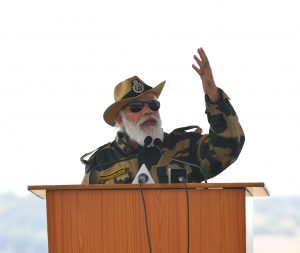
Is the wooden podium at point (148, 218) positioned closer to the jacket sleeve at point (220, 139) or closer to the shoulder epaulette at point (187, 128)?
the jacket sleeve at point (220, 139)

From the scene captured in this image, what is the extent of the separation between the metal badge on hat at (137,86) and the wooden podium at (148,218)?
47.4 inches

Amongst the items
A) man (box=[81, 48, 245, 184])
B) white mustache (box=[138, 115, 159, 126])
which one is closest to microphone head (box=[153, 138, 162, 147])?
man (box=[81, 48, 245, 184])

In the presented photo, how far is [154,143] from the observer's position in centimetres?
367

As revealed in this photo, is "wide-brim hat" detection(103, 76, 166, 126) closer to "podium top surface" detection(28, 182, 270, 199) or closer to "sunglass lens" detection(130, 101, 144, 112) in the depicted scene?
"sunglass lens" detection(130, 101, 144, 112)

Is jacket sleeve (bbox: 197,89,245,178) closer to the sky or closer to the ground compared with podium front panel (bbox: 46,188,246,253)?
closer to the sky

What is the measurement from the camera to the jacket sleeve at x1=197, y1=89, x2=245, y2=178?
3.41m

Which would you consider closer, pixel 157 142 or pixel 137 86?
pixel 157 142

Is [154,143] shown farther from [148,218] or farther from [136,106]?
[148,218]

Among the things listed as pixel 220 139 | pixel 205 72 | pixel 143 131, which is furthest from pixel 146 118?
pixel 205 72

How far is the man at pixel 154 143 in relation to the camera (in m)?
3.48

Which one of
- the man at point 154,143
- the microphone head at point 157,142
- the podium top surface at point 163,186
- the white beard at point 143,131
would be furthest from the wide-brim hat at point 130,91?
the podium top surface at point 163,186

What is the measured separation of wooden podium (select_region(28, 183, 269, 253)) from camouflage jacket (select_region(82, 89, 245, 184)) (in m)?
0.67

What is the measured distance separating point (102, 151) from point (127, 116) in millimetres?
204

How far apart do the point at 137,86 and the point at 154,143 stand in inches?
13.5
